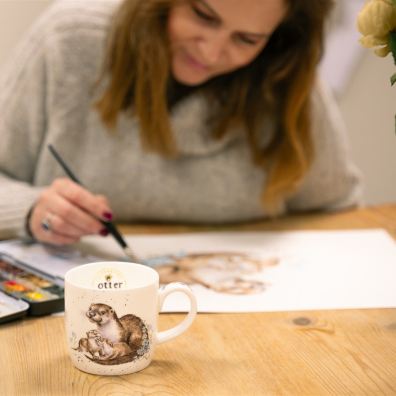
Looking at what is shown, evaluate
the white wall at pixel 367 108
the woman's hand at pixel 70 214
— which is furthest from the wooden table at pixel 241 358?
the white wall at pixel 367 108

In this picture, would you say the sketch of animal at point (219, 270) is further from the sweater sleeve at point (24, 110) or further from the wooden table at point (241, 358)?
the sweater sleeve at point (24, 110)

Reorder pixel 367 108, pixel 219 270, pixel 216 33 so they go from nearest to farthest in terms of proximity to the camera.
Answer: pixel 219 270
pixel 216 33
pixel 367 108

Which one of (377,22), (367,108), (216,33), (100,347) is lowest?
(367,108)

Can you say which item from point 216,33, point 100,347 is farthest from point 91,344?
point 216,33

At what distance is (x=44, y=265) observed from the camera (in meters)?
0.99

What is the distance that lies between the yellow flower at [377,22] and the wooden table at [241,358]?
30cm

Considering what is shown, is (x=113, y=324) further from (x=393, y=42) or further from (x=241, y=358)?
(x=393, y=42)

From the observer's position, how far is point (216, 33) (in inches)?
46.4

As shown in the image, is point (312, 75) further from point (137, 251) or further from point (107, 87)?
point (137, 251)

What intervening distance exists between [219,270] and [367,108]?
1326 mm

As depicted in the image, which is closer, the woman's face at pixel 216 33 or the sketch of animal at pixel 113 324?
the sketch of animal at pixel 113 324

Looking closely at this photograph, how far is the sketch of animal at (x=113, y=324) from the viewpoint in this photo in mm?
649

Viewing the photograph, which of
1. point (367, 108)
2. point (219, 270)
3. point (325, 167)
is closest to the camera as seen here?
point (219, 270)

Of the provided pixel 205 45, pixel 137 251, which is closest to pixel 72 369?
pixel 137 251
